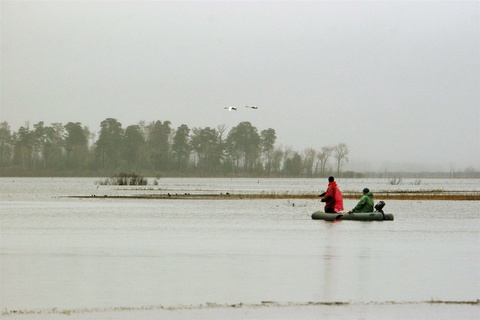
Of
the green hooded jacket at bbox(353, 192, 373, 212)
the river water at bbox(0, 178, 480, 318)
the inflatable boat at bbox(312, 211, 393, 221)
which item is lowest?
the river water at bbox(0, 178, 480, 318)

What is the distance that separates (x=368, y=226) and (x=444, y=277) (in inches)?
624

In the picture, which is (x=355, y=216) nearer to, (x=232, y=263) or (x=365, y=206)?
(x=365, y=206)

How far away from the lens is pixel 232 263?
18406 mm

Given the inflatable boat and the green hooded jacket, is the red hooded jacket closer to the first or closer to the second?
the inflatable boat

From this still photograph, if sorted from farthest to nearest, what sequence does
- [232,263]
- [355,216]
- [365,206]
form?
1. [365,206]
2. [355,216]
3. [232,263]

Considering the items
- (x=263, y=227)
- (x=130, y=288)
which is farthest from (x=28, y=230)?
(x=130, y=288)

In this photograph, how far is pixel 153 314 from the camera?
38.8 feet

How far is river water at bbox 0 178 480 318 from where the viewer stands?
13.5 metres

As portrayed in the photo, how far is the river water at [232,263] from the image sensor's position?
44.4 feet

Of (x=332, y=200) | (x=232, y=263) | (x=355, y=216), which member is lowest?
(x=232, y=263)

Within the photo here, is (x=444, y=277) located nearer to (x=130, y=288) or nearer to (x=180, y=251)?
(x=130, y=288)

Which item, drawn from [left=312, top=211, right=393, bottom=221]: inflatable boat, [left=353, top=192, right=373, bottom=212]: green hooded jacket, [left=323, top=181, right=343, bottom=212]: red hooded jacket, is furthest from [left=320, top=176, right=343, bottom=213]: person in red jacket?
[left=353, top=192, right=373, bottom=212]: green hooded jacket

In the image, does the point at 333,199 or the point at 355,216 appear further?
the point at 333,199

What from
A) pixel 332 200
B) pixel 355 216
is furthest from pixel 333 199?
pixel 355 216
